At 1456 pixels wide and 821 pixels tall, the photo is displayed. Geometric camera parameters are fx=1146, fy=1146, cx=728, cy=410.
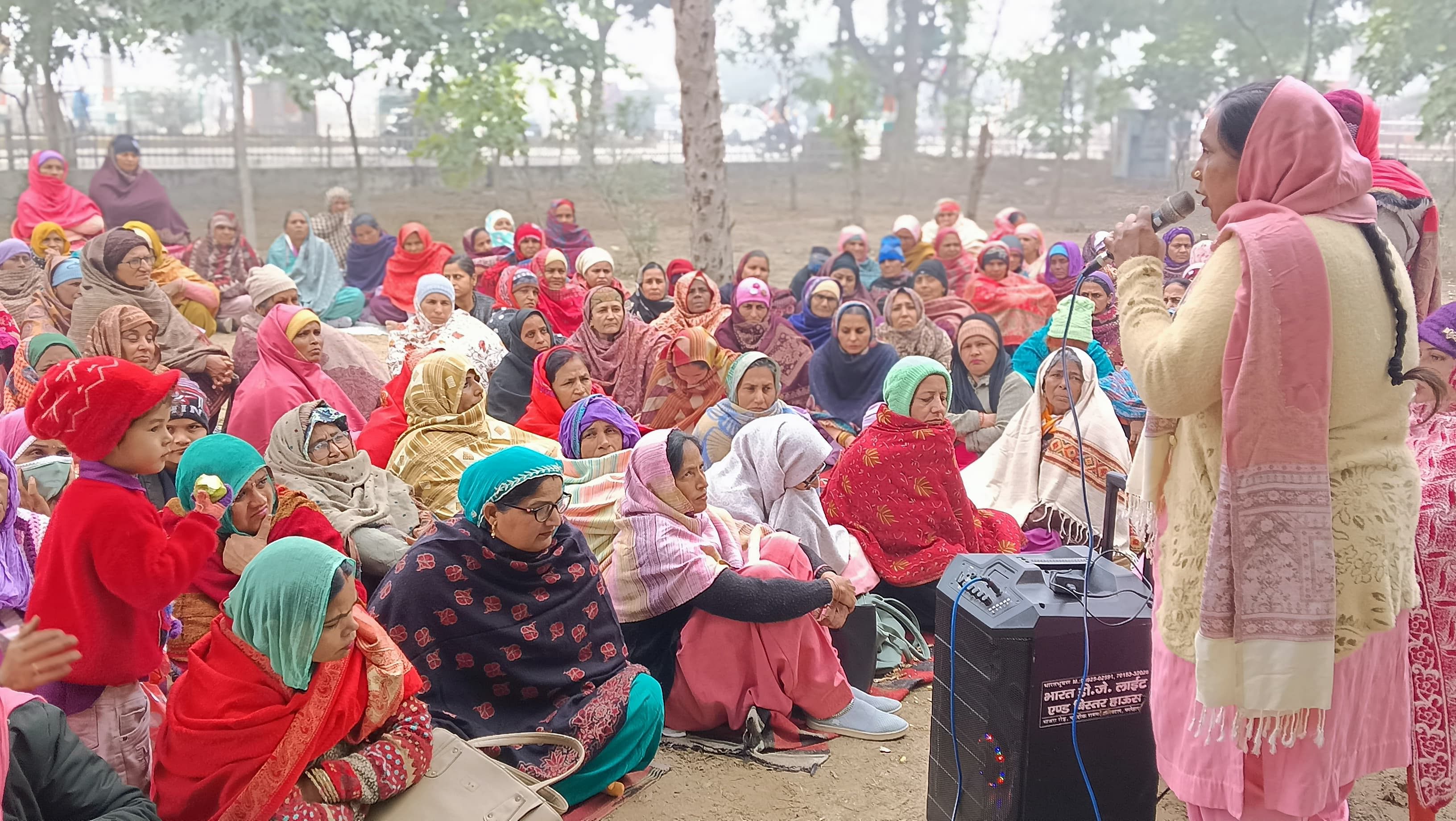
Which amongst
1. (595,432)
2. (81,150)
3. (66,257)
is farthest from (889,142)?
(595,432)

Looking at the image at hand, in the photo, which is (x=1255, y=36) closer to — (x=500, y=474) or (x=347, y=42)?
(x=347, y=42)

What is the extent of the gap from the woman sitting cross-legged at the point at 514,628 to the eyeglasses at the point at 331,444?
1.09 meters

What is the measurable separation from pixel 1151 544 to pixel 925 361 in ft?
7.95

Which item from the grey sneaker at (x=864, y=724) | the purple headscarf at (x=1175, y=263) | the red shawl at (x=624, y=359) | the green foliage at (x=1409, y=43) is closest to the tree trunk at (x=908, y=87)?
the green foliage at (x=1409, y=43)

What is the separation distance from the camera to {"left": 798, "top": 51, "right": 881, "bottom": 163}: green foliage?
19703 millimetres

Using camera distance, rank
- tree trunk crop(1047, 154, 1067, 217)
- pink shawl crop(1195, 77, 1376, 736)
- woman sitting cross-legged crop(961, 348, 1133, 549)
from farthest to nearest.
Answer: tree trunk crop(1047, 154, 1067, 217)
woman sitting cross-legged crop(961, 348, 1133, 549)
pink shawl crop(1195, 77, 1376, 736)

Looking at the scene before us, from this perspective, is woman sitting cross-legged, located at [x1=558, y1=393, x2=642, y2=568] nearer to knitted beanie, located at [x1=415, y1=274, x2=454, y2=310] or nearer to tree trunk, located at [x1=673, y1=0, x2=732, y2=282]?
knitted beanie, located at [x1=415, y1=274, x2=454, y2=310]

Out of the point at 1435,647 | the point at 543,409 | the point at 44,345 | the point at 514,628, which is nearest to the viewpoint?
the point at 1435,647

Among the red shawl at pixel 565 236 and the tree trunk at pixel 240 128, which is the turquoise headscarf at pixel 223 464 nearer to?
the red shawl at pixel 565 236

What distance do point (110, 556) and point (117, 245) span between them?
13.9 feet

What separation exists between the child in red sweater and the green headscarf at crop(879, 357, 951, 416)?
2.77 m

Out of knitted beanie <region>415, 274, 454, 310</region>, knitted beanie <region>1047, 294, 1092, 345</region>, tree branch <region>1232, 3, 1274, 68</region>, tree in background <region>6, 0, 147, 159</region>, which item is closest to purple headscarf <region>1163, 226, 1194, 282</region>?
knitted beanie <region>1047, 294, 1092, 345</region>

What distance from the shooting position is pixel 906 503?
181 inches

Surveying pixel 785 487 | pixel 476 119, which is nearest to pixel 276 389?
pixel 785 487
